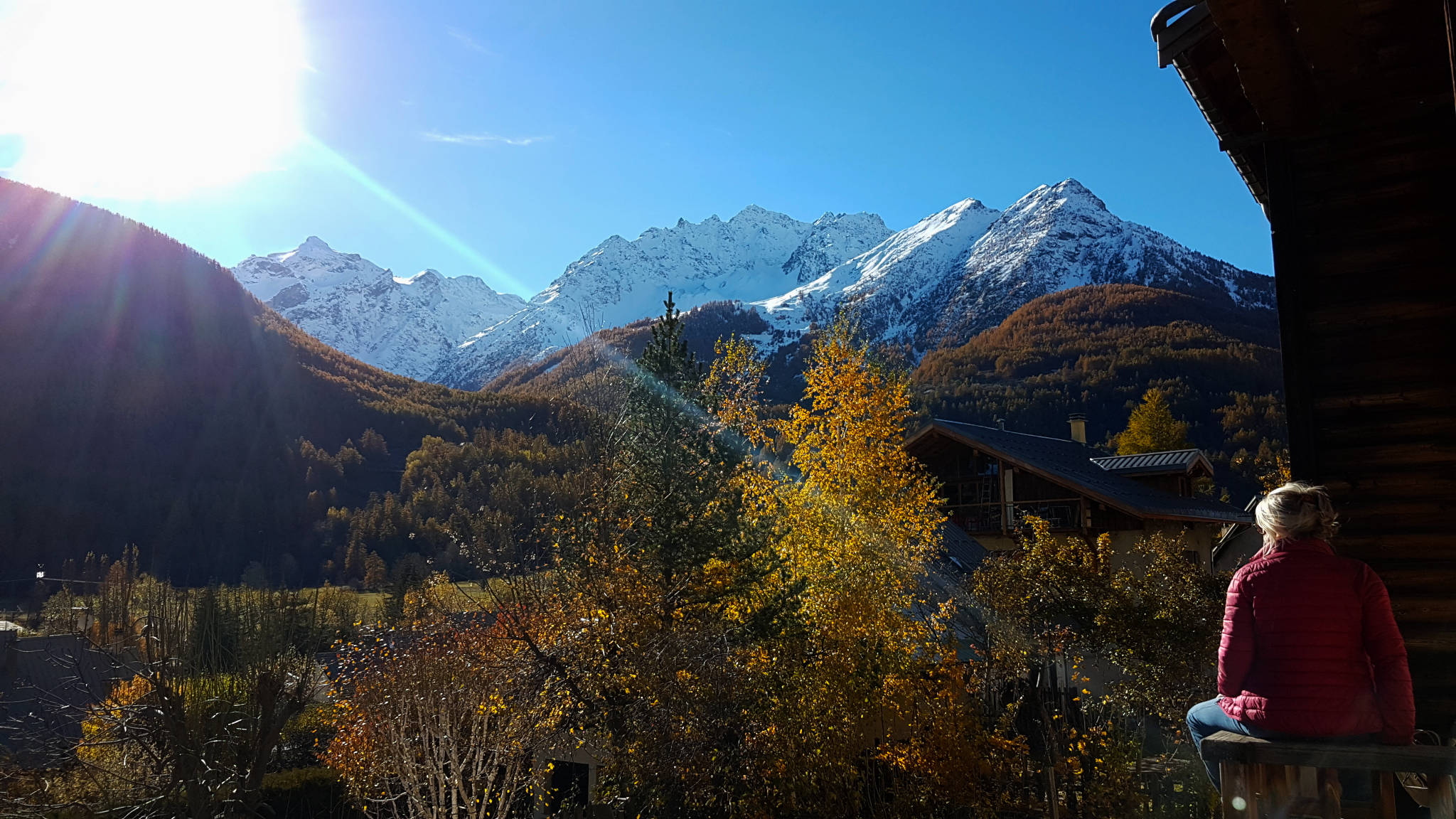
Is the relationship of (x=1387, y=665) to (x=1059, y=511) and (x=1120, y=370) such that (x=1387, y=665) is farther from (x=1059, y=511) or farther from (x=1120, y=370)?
(x=1120, y=370)

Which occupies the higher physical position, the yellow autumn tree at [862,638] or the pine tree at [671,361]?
the pine tree at [671,361]

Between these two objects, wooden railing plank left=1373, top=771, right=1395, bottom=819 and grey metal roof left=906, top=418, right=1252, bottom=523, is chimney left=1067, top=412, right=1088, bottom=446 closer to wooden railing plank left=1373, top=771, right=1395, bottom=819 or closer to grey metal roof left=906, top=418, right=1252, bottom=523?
grey metal roof left=906, top=418, right=1252, bottom=523

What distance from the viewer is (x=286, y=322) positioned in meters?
131

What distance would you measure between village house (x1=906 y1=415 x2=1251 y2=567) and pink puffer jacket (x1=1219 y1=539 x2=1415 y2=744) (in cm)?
2070

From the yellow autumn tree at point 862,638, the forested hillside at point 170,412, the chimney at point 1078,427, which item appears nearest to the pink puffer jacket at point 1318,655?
the yellow autumn tree at point 862,638

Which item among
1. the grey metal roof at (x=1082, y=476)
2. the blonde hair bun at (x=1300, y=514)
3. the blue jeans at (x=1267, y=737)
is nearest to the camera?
the blue jeans at (x=1267, y=737)

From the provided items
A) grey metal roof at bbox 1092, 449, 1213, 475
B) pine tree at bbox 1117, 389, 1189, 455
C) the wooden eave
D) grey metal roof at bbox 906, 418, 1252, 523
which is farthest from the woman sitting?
pine tree at bbox 1117, 389, 1189, 455

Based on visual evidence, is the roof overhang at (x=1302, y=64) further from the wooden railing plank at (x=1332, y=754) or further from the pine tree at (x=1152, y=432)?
the pine tree at (x=1152, y=432)

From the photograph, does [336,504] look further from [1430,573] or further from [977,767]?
[1430,573]

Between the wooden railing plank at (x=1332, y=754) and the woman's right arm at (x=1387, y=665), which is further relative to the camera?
the woman's right arm at (x=1387, y=665)

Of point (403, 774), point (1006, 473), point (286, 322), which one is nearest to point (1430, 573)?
point (403, 774)

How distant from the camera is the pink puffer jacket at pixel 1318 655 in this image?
9.55 ft

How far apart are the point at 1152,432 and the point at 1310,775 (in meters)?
58.5

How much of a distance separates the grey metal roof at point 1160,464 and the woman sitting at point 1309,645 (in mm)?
28068
